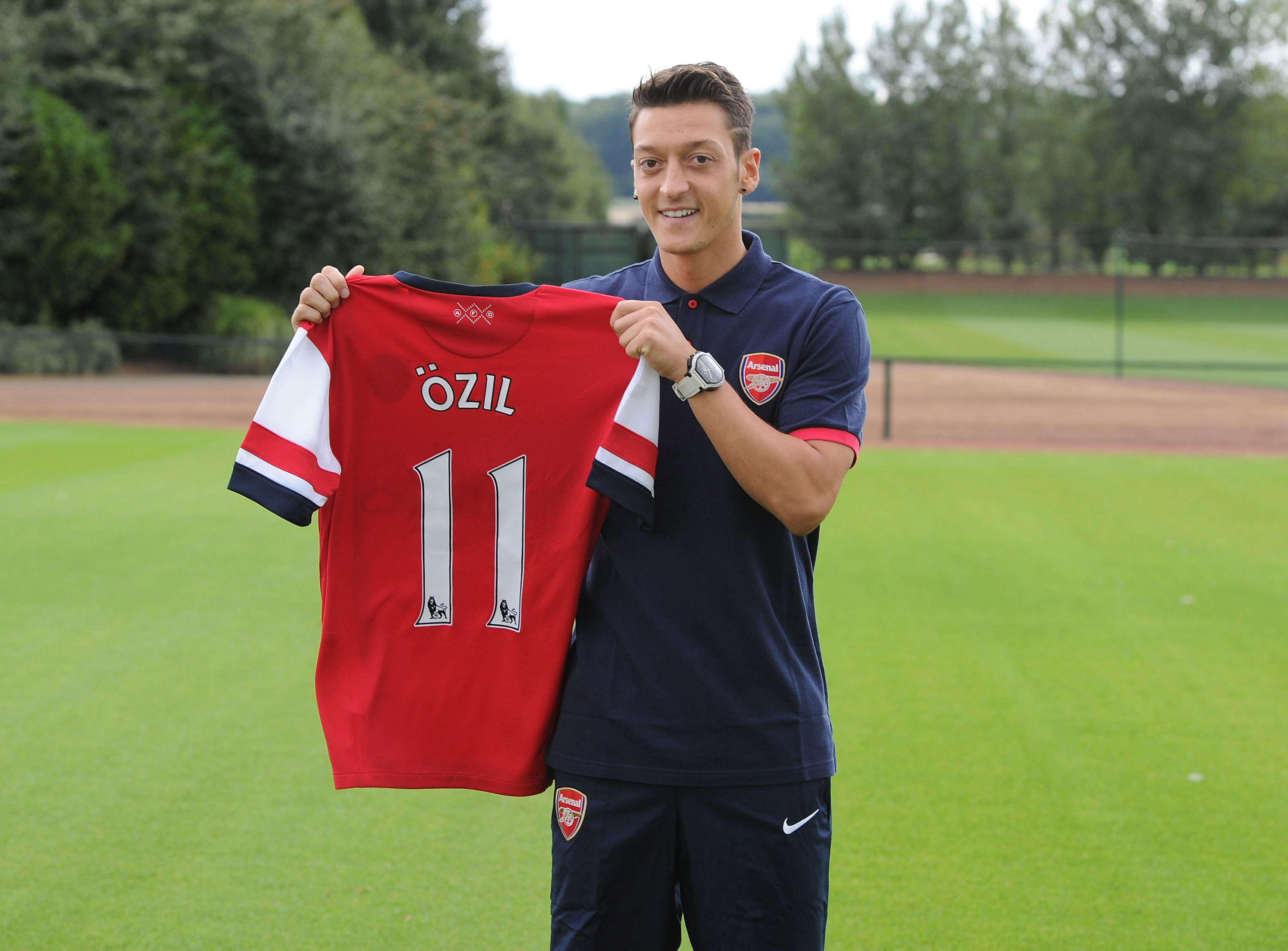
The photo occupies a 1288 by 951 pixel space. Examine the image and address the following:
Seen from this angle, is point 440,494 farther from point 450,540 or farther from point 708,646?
point 708,646

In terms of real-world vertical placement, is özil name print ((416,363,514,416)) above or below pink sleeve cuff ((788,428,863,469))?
above

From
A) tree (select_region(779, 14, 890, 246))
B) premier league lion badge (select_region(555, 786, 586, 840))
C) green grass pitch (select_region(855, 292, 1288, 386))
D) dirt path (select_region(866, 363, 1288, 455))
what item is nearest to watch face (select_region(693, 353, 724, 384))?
premier league lion badge (select_region(555, 786, 586, 840))

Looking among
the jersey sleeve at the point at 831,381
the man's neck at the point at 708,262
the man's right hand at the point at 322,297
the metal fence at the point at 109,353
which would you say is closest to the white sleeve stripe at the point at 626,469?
the jersey sleeve at the point at 831,381

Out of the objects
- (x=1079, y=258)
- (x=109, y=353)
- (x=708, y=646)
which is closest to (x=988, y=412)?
(x=109, y=353)

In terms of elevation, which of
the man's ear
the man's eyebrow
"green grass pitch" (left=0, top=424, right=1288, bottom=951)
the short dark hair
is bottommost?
"green grass pitch" (left=0, top=424, right=1288, bottom=951)

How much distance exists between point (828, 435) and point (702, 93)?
65 cm

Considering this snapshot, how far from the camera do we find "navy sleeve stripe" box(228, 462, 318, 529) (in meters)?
2.30

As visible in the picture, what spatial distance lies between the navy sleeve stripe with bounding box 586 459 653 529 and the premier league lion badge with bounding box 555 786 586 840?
1.71ft

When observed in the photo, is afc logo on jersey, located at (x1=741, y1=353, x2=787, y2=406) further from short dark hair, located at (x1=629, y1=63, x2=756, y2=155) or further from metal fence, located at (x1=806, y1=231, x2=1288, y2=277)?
metal fence, located at (x1=806, y1=231, x2=1288, y2=277)

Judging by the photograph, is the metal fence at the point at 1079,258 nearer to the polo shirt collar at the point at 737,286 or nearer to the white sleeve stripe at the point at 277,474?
the polo shirt collar at the point at 737,286

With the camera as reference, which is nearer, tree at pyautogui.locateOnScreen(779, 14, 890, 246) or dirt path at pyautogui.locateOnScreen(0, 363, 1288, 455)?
dirt path at pyautogui.locateOnScreen(0, 363, 1288, 455)

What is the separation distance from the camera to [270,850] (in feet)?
12.4

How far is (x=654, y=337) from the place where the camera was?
6.76ft

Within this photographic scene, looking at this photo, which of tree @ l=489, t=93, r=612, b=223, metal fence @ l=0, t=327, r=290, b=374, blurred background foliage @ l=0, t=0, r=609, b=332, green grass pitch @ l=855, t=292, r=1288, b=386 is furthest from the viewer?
tree @ l=489, t=93, r=612, b=223
